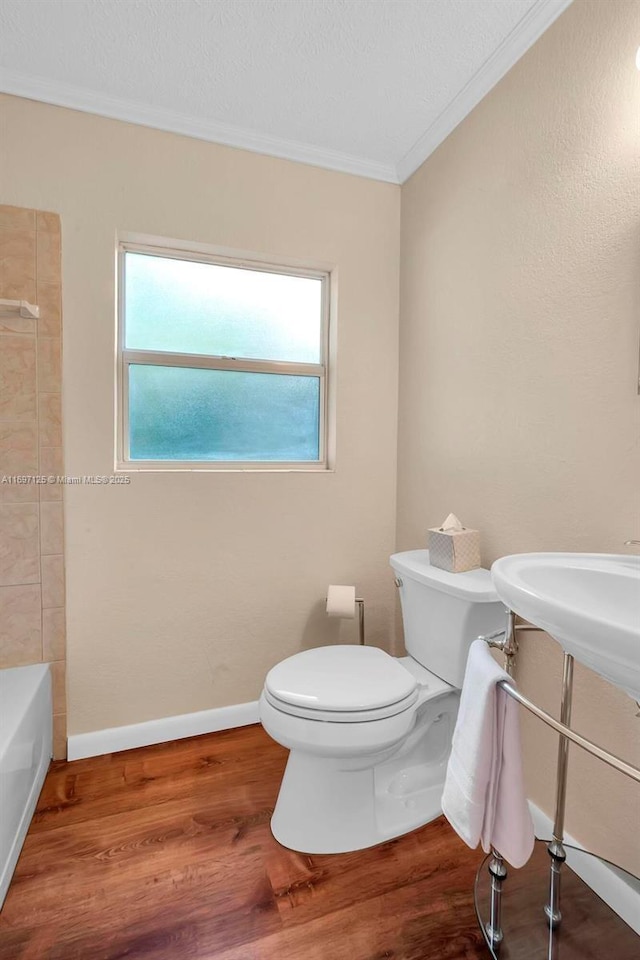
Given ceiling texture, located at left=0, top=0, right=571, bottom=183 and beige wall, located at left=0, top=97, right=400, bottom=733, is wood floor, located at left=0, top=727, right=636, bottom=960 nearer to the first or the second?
beige wall, located at left=0, top=97, right=400, bottom=733

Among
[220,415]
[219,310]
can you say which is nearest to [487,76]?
[219,310]

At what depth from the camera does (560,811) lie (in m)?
1.03

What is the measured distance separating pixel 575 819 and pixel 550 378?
45.5 inches

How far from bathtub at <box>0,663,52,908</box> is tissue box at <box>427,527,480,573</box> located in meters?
1.26

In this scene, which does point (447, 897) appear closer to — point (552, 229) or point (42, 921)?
point (42, 921)

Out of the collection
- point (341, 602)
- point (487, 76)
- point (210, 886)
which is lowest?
point (210, 886)

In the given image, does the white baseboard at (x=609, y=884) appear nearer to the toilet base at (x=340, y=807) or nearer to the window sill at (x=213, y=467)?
the toilet base at (x=340, y=807)

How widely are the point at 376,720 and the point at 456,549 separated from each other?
54cm

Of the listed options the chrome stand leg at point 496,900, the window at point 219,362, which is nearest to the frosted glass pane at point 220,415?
the window at point 219,362

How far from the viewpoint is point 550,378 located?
51.0 inches

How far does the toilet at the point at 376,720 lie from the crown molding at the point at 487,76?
4.94 ft

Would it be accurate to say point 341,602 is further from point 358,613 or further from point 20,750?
point 20,750

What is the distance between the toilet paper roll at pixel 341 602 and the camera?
185 centimetres

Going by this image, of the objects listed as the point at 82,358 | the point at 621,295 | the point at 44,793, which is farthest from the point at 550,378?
the point at 44,793
